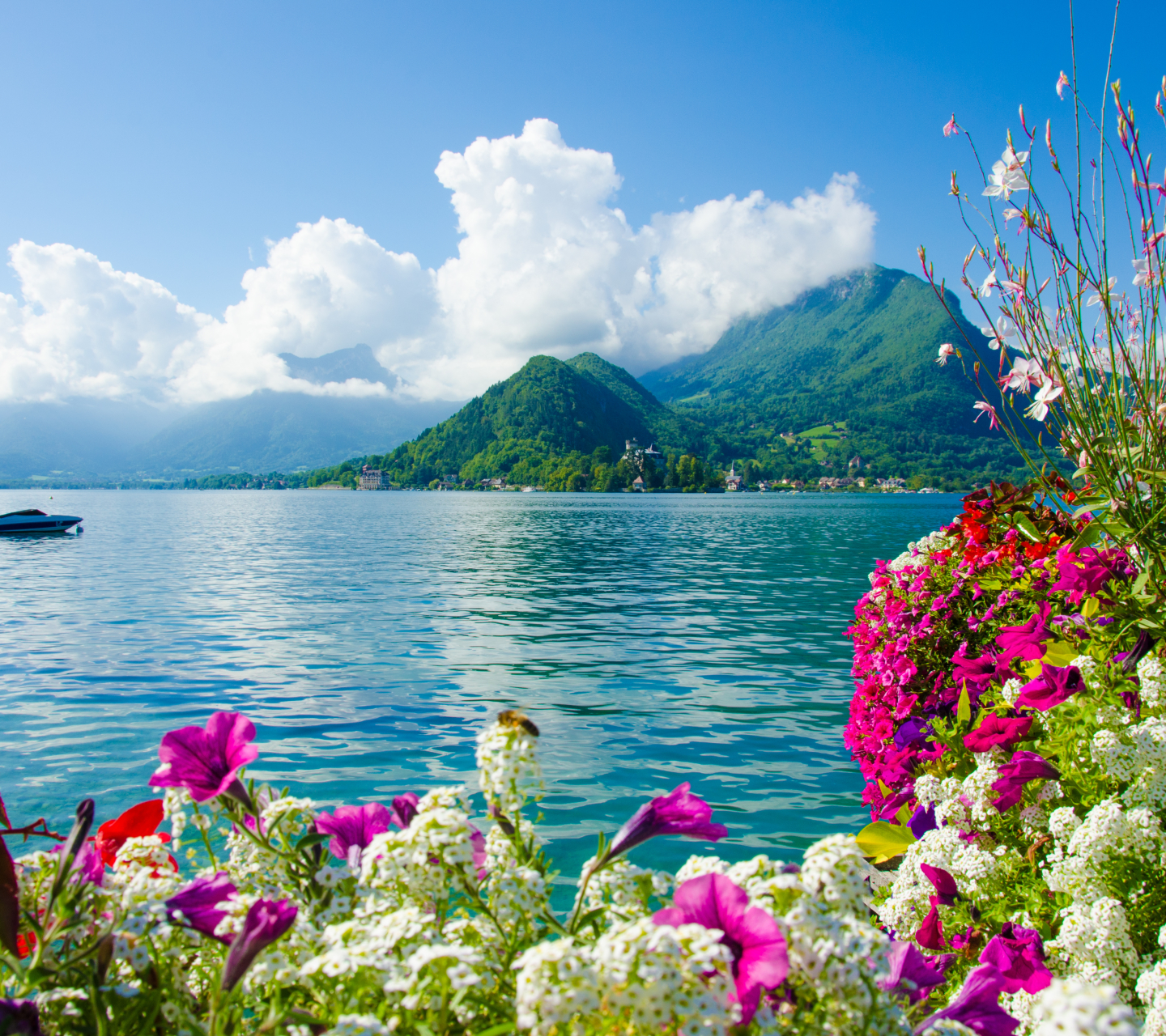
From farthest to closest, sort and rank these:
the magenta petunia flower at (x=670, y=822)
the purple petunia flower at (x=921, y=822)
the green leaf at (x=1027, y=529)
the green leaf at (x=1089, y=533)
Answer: the green leaf at (x=1027, y=529)
the purple petunia flower at (x=921, y=822)
the green leaf at (x=1089, y=533)
the magenta petunia flower at (x=670, y=822)

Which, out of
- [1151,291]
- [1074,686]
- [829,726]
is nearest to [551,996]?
[1074,686]

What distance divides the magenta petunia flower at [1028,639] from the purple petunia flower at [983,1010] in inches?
87.1

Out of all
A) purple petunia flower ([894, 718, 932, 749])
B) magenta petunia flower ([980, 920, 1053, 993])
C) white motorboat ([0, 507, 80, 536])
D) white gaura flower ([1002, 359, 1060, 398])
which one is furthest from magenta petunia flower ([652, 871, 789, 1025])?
white motorboat ([0, 507, 80, 536])

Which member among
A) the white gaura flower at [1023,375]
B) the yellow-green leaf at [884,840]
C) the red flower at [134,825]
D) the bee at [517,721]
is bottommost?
the yellow-green leaf at [884,840]

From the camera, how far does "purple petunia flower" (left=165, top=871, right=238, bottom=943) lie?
60.0 inches

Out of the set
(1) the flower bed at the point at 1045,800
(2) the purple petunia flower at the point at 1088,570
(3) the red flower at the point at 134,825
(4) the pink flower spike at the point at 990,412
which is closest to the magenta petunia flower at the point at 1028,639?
(1) the flower bed at the point at 1045,800

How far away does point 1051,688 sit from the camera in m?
2.97

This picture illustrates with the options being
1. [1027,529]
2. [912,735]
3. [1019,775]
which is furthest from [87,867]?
[1027,529]

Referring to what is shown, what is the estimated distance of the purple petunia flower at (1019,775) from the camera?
2.71 m

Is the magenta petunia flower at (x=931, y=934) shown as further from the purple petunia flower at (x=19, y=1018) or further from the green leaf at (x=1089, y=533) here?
the purple petunia flower at (x=19, y=1018)

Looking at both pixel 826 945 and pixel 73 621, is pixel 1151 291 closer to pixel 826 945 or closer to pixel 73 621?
pixel 826 945

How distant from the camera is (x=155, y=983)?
1506mm

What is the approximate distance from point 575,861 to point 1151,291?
4.66 meters

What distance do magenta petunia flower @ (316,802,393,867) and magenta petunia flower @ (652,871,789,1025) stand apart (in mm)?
874
